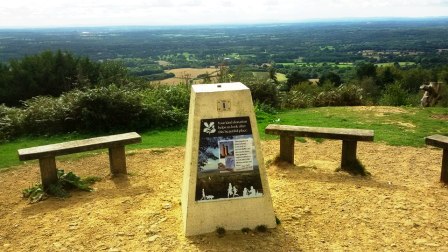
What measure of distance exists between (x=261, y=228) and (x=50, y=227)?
2.21m

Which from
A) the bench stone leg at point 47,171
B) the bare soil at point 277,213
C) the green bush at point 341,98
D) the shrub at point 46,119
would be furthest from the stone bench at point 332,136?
the green bush at point 341,98

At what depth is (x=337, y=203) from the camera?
4941 millimetres

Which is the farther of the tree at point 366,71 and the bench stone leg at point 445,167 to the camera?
the tree at point 366,71

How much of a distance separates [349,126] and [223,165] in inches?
244

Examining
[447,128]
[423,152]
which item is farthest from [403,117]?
[423,152]

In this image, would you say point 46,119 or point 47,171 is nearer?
point 47,171

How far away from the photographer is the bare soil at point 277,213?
4.05m

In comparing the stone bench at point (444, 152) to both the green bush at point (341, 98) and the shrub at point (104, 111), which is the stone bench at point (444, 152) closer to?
the shrub at point (104, 111)

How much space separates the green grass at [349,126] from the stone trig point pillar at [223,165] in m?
4.01

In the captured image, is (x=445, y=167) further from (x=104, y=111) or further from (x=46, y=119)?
(x=46, y=119)

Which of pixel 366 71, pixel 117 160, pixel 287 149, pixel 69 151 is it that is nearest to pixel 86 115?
pixel 117 160

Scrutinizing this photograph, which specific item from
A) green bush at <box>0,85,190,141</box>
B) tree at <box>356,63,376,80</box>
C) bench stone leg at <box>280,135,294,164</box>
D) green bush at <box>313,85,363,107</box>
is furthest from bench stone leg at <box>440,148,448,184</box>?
tree at <box>356,63,376,80</box>

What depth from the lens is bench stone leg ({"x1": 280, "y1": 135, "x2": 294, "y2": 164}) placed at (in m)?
6.45

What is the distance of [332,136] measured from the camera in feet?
20.1
